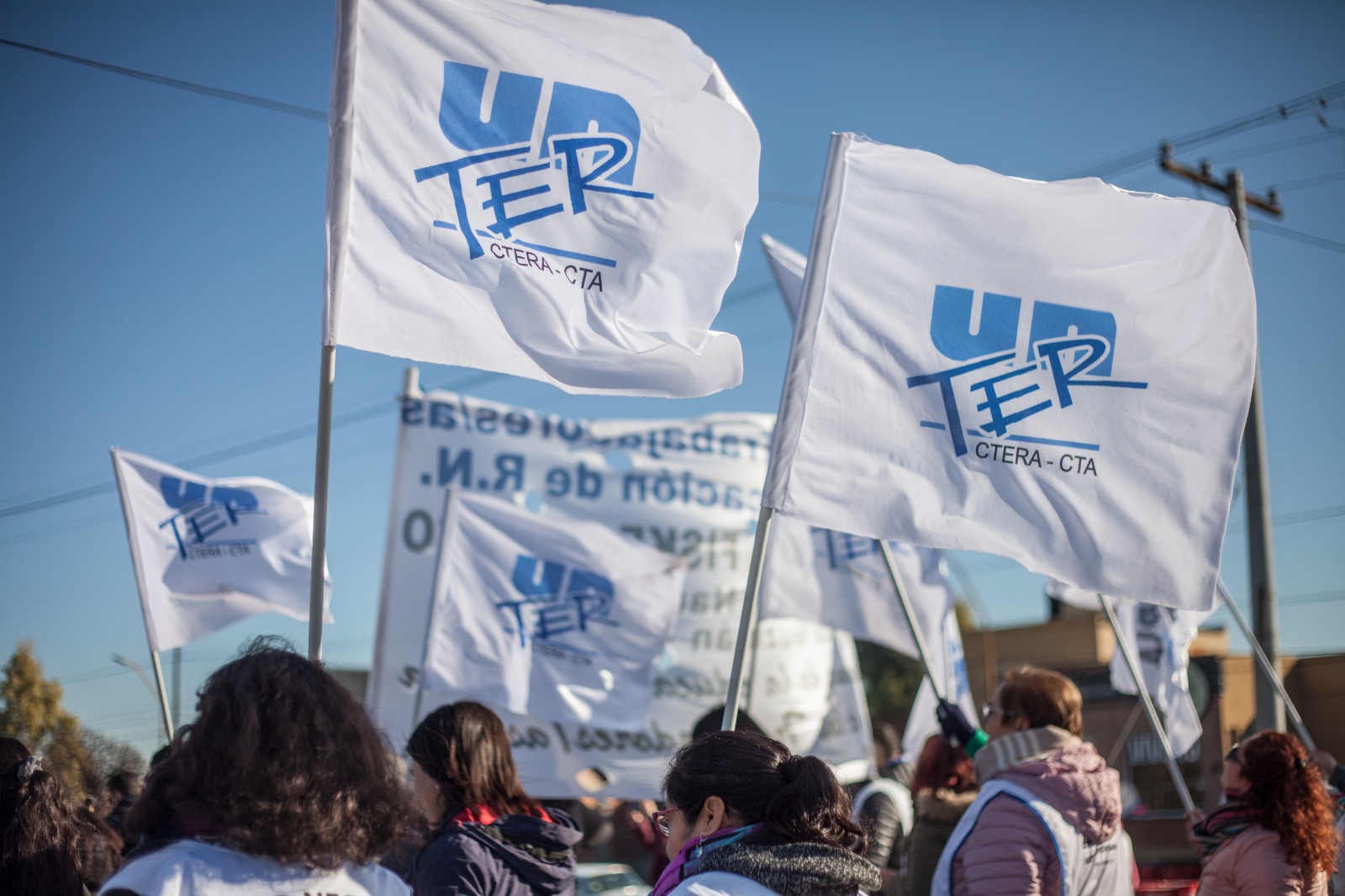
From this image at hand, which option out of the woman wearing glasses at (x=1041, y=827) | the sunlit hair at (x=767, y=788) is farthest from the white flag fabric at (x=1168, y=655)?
the sunlit hair at (x=767, y=788)

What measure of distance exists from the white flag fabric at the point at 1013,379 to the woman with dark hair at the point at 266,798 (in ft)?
6.24

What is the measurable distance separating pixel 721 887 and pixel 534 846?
1278 mm

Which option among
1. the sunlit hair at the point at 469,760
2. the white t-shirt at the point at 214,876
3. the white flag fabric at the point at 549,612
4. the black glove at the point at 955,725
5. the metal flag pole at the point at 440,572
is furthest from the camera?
the white flag fabric at the point at 549,612

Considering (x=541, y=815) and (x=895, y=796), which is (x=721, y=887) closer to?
(x=541, y=815)

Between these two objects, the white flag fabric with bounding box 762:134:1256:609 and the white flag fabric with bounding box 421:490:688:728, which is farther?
the white flag fabric with bounding box 421:490:688:728

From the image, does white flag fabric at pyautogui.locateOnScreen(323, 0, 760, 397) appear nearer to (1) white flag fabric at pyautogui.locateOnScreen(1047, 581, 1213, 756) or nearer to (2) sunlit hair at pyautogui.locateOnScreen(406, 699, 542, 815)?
(2) sunlit hair at pyautogui.locateOnScreen(406, 699, 542, 815)

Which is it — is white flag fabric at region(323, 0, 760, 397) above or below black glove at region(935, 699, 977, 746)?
above

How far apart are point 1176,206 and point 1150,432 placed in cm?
89

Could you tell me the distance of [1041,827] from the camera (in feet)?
12.2

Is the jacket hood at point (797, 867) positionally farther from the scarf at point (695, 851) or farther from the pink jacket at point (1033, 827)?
the pink jacket at point (1033, 827)

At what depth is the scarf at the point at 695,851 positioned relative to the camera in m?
2.43

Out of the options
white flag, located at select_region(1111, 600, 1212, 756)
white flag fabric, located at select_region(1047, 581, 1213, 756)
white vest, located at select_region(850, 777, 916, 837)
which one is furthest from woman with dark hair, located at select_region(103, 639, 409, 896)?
white flag, located at select_region(1111, 600, 1212, 756)

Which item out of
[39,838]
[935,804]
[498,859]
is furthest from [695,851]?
[935,804]

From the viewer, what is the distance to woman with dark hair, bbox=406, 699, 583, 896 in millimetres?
3297
